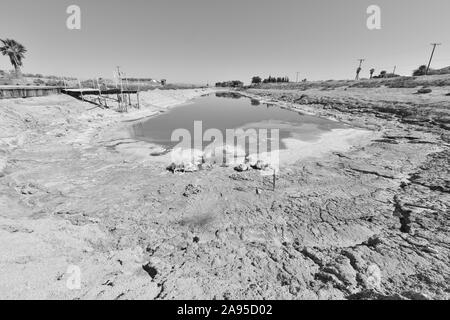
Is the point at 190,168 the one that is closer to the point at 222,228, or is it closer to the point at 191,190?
the point at 191,190

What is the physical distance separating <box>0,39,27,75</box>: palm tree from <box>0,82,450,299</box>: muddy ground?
1726 inches

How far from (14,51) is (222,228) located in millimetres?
58906

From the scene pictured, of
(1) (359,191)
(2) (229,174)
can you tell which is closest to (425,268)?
(1) (359,191)

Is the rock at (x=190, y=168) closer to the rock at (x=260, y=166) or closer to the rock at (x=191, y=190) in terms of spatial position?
the rock at (x=191, y=190)

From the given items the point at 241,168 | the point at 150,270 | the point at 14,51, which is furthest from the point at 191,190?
the point at 14,51

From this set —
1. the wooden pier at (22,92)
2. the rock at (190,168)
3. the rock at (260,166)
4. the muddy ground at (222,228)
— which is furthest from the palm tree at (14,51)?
the rock at (260,166)

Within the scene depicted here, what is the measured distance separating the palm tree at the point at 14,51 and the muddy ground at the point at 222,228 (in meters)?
43.8

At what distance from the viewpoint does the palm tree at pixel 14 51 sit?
38750 millimetres

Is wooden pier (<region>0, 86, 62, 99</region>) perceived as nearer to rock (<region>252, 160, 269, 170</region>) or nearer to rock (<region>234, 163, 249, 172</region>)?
rock (<region>234, 163, 249, 172</region>)

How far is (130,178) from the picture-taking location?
9461 mm

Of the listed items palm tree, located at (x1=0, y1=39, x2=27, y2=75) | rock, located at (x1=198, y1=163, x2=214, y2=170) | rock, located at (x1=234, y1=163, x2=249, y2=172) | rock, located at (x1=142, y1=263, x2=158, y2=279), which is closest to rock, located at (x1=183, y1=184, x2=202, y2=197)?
rock, located at (x1=198, y1=163, x2=214, y2=170)

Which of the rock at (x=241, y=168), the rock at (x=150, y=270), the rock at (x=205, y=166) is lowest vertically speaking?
the rock at (x=150, y=270)

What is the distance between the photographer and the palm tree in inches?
1526
